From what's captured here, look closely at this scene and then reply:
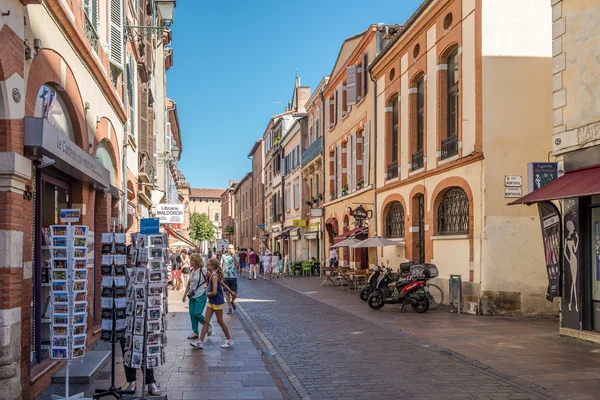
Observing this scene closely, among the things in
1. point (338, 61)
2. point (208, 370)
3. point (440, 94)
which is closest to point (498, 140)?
point (440, 94)

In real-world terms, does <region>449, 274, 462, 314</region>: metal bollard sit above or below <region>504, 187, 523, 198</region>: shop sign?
below

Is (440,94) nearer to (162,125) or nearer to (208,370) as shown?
(208,370)

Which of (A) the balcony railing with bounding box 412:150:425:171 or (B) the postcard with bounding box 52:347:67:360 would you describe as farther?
(A) the balcony railing with bounding box 412:150:425:171

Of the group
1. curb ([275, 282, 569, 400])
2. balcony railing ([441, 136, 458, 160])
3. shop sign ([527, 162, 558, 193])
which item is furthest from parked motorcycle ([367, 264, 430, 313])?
shop sign ([527, 162, 558, 193])

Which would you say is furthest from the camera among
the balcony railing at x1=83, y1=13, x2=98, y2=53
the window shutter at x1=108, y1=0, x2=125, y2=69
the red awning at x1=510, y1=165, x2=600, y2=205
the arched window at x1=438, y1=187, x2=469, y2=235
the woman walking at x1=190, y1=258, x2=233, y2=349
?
the arched window at x1=438, y1=187, x2=469, y2=235

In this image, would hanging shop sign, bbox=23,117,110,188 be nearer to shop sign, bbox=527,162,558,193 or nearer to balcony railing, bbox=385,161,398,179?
shop sign, bbox=527,162,558,193

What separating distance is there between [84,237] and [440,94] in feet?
45.2

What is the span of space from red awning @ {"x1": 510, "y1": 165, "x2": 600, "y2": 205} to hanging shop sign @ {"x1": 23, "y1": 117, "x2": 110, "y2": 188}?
25.0ft

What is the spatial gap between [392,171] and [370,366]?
A: 15.0 m

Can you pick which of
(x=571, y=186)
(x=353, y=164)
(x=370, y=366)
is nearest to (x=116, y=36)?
(x=370, y=366)

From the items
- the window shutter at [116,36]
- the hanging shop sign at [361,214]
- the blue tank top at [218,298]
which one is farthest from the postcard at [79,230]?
the hanging shop sign at [361,214]

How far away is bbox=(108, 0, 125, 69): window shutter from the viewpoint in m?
13.7

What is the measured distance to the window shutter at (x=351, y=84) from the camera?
2834 cm

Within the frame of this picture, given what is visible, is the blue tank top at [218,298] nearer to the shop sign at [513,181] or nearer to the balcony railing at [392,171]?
the shop sign at [513,181]
